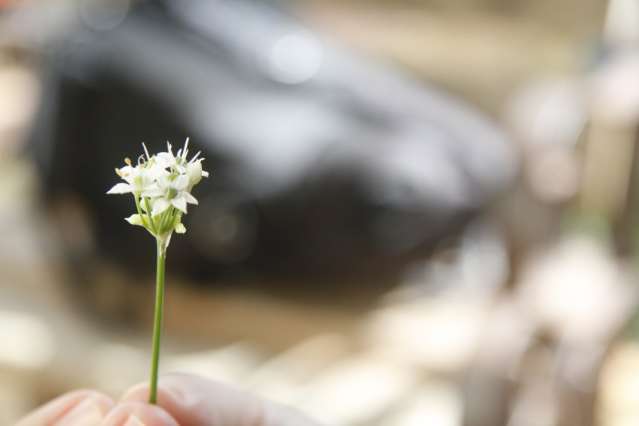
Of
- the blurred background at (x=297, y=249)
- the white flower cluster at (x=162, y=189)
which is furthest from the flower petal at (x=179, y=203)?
the blurred background at (x=297, y=249)

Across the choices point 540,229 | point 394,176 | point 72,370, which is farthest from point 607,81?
point 72,370

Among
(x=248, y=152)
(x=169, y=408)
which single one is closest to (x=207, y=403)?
(x=169, y=408)

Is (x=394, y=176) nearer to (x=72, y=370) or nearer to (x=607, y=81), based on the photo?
(x=72, y=370)

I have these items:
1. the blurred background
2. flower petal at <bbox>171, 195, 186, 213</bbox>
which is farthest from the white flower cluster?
the blurred background

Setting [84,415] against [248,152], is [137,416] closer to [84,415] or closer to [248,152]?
[84,415]

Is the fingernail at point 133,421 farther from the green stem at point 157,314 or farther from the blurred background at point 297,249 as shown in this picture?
the blurred background at point 297,249

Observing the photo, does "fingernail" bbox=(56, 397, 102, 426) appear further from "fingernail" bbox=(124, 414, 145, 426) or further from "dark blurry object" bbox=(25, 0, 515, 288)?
"dark blurry object" bbox=(25, 0, 515, 288)

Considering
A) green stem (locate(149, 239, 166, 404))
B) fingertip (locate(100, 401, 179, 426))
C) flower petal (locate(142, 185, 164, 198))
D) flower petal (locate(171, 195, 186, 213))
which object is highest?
flower petal (locate(142, 185, 164, 198))
